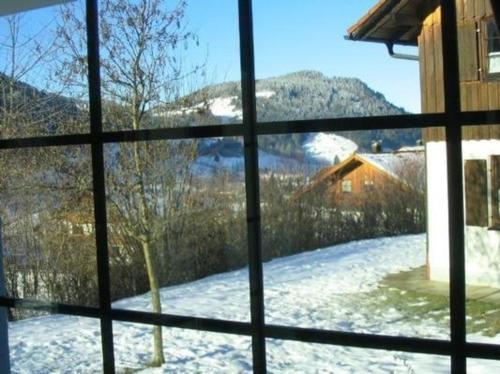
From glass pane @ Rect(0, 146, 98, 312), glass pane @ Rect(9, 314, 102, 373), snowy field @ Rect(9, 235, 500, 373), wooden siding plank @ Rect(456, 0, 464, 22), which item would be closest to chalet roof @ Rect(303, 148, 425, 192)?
snowy field @ Rect(9, 235, 500, 373)

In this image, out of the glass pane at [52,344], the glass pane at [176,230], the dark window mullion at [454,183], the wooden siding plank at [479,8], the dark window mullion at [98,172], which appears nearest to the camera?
the dark window mullion at [454,183]

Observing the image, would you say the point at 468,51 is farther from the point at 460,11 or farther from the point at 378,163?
the point at 378,163

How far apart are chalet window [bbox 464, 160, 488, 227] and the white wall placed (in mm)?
17

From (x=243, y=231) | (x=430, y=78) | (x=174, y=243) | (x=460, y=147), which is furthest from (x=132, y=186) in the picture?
(x=460, y=147)

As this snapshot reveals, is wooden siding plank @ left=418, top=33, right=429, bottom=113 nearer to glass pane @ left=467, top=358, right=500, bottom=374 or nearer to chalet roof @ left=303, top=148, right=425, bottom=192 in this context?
chalet roof @ left=303, top=148, right=425, bottom=192

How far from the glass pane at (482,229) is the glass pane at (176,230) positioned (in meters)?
1.06

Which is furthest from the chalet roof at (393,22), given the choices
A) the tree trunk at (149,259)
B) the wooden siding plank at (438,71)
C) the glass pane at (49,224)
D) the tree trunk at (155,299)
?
the glass pane at (49,224)

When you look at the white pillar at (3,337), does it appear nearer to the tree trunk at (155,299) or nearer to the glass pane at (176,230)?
the glass pane at (176,230)

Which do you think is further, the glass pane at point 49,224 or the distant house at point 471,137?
the glass pane at point 49,224

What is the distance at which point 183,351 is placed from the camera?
9.42 feet

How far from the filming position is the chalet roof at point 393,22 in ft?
5.24

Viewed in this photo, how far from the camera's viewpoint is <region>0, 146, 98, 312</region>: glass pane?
317 centimetres

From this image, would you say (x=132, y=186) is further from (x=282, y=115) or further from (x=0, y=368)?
(x=282, y=115)

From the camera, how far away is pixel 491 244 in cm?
149
